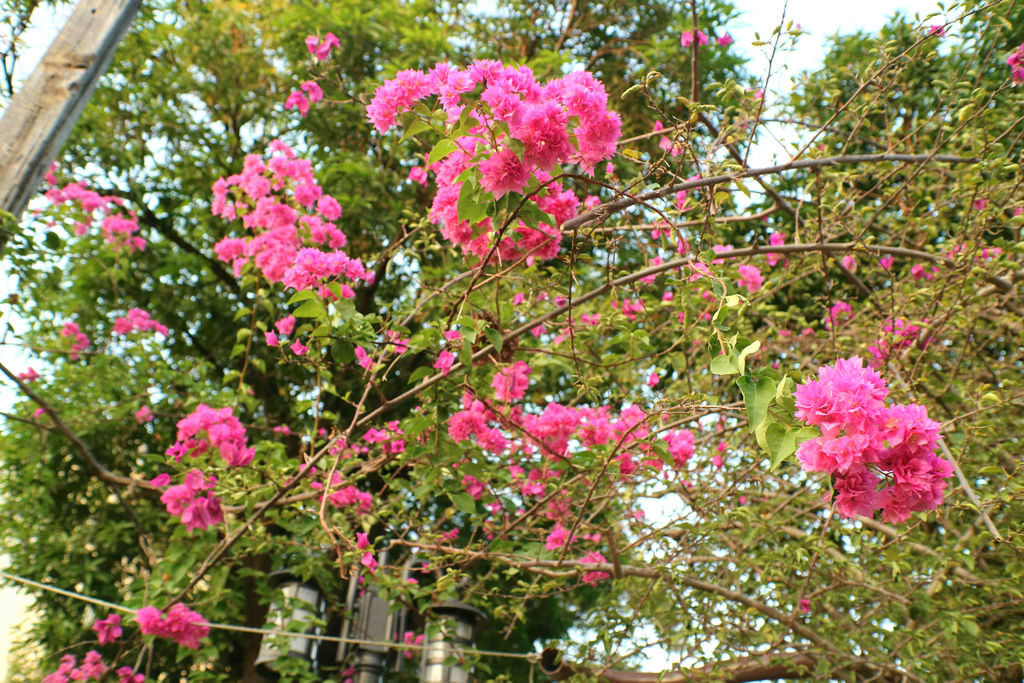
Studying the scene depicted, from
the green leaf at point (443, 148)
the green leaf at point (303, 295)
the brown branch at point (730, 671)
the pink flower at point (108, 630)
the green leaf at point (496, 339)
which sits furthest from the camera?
the pink flower at point (108, 630)

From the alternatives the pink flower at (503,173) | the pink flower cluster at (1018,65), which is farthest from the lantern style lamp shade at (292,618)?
the pink flower cluster at (1018,65)

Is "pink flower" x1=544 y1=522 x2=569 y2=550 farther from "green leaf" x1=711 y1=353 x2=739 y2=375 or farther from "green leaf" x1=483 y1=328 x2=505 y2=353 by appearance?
"green leaf" x1=711 y1=353 x2=739 y2=375

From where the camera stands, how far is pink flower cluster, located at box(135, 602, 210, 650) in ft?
10.1

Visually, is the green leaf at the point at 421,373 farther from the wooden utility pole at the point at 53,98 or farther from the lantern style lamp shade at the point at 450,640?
the lantern style lamp shade at the point at 450,640

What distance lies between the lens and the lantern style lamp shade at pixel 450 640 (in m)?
3.31

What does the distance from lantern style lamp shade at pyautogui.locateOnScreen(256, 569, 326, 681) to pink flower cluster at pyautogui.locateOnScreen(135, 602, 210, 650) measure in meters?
0.40

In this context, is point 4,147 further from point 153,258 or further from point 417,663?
point 417,663

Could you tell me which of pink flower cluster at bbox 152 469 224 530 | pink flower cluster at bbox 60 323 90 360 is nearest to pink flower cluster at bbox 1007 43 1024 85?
pink flower cluster at bbox 152 469 224 530

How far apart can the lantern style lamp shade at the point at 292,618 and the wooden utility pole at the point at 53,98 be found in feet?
7.33

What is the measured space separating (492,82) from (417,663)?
5496mm

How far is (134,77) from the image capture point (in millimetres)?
6578

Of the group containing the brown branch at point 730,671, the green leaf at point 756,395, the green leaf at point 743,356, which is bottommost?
the brown branch at point 730,671

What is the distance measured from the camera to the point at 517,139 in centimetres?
148

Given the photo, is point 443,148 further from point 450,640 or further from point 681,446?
point 450,640
